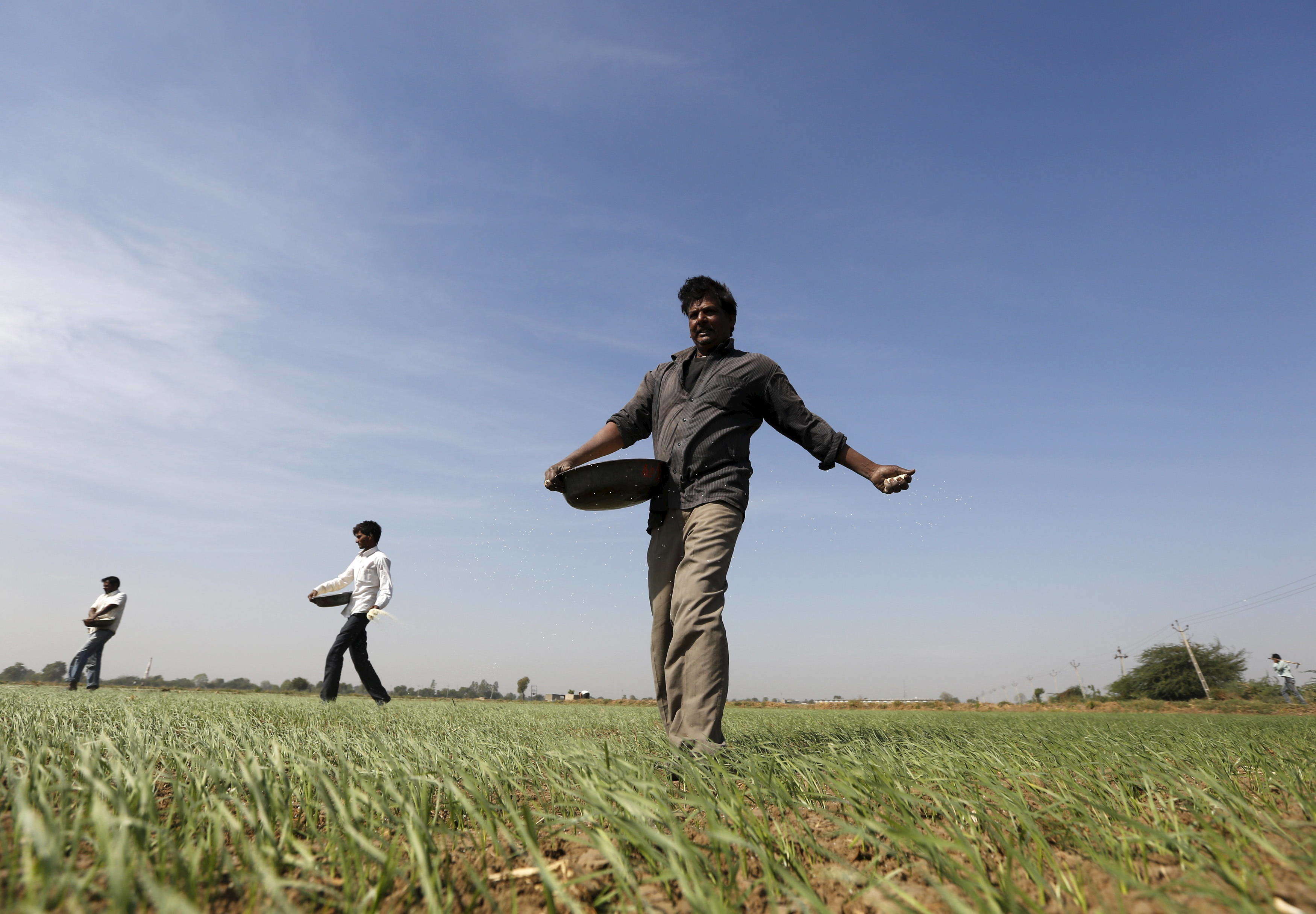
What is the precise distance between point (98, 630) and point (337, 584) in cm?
562

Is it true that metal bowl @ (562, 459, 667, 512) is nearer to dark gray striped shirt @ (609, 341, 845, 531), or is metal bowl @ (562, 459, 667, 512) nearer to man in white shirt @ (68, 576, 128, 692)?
dark gray striped shirt @ (609, 341, 845, 531)

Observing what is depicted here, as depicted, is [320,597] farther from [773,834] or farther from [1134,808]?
[1134,808]

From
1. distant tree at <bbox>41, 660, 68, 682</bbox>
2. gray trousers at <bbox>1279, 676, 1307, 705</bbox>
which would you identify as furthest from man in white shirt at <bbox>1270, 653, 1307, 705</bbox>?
distant tree at <bbox>41, 660, 68, 682</bbox>

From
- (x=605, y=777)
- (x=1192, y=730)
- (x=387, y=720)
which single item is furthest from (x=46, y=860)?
(x=1192, y=730)

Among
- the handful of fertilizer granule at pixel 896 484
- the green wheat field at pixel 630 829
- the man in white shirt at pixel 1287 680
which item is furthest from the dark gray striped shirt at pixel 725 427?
the man in white shirt at pixel 1287 680

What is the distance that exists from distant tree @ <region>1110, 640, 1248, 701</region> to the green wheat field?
51088 mm

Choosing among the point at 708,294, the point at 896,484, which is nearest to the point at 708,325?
the point at 708,294

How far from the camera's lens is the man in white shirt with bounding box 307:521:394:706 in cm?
682

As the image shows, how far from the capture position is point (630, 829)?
1279mm

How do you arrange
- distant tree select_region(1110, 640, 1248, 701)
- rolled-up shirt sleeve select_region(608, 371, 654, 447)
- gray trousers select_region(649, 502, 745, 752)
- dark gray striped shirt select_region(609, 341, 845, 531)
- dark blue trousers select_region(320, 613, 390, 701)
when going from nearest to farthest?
gray trousers select_region(649, 502, 745, 752) < dark gray striped shirt select_region(609, 341, 845, 531) < rolled-up shirt sleeve select_region(608, 371, 654, 447) < dark blue trousers select_region(320, 613, 390, 701) < distant tree select_region(1110, 640, 1248, 701)

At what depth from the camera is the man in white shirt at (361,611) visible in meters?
6.82

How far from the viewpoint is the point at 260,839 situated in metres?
1.30

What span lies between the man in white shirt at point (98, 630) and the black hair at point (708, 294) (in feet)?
36.2

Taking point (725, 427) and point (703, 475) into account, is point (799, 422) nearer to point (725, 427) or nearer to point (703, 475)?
point (725, 427)
